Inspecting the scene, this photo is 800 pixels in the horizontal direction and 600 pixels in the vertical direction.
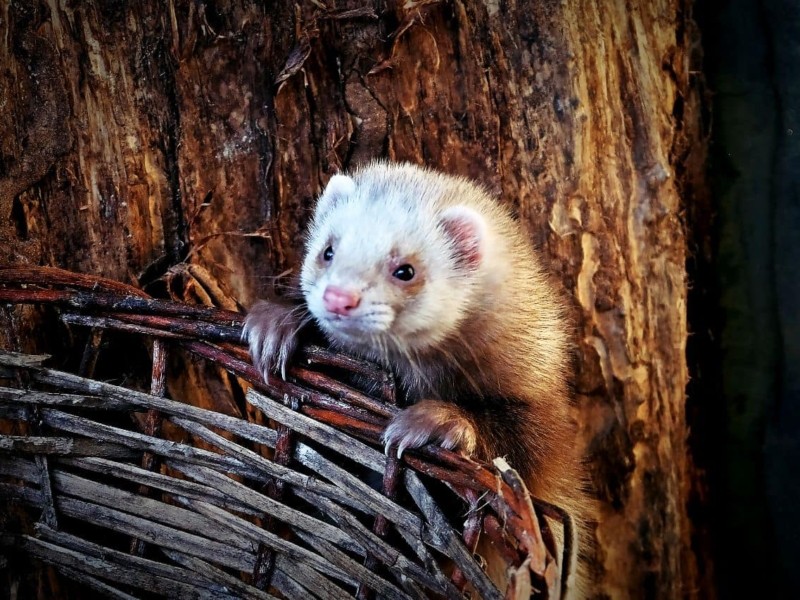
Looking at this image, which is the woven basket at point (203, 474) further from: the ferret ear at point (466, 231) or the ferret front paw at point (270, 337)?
the ferret ear at point (466, 231)

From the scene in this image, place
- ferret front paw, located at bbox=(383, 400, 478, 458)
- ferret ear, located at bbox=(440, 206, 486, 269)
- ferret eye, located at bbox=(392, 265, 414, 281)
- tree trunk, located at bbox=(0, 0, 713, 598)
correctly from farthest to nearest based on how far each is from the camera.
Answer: tree trunk, located at bbox=(0, 0, 713, 598)
ferret ear, located at bbox=(440, 206, 486, 269)
ferret eye, located at bbox=(392, 265, 414, 281)
ferret front paw, located at bbox=(383, 400, 478, 458)

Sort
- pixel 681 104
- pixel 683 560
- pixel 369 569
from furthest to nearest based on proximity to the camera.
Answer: pixel 683 560
pixel 681 104
pixel 369 569

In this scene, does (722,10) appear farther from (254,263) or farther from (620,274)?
(254,263)

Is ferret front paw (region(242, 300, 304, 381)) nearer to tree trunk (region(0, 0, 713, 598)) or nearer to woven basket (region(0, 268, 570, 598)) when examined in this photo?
woven basket (region(0, 268, 570, 598))

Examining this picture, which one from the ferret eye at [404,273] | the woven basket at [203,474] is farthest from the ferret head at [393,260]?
the woven basket at [203,474]

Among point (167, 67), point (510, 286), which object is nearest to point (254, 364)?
point (510, 286)

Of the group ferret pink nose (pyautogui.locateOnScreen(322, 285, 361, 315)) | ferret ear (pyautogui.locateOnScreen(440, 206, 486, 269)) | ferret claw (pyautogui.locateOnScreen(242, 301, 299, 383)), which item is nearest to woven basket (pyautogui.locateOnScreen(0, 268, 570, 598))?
ferret claw (pyautogui.locateOnScreen(242, 301, 299, 383))
